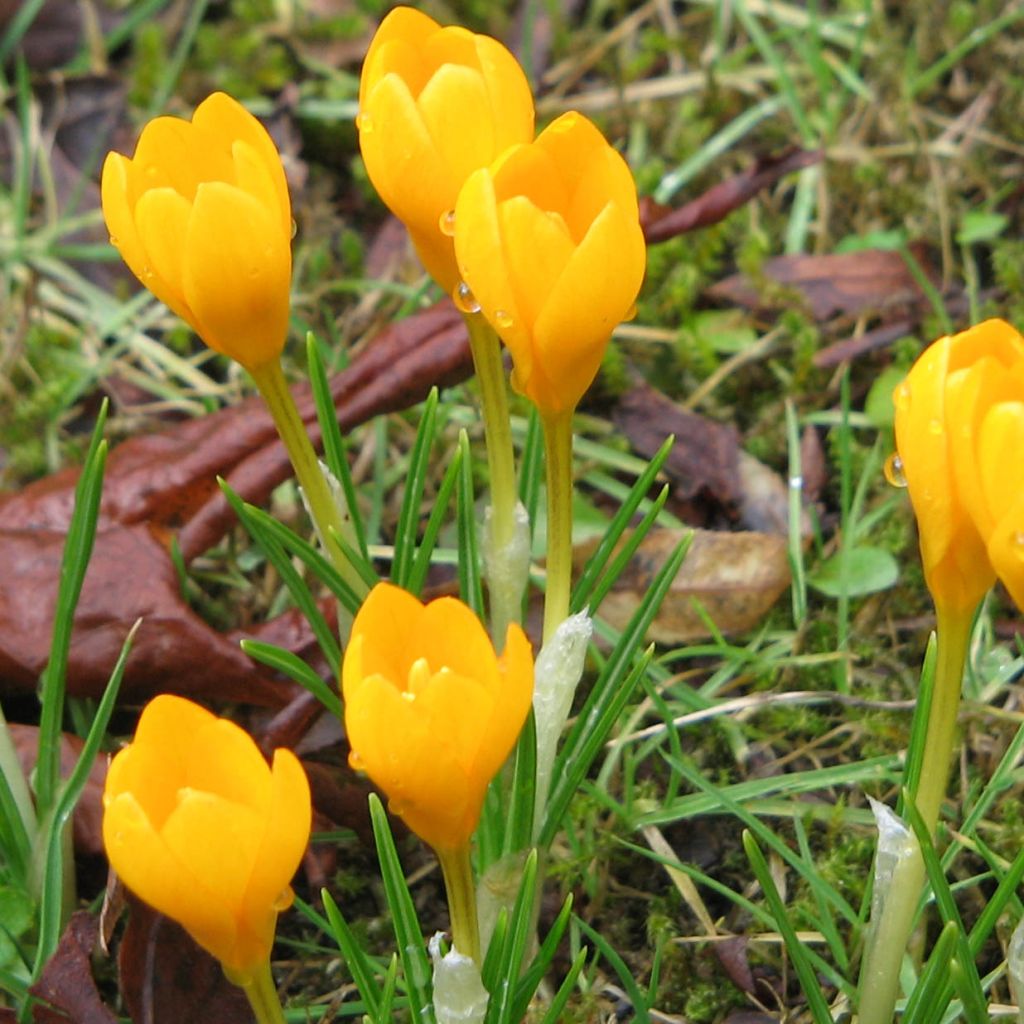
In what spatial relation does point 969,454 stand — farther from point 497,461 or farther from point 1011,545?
point 497,461

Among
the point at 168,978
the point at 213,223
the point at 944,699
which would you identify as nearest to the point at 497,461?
the point at 213,223

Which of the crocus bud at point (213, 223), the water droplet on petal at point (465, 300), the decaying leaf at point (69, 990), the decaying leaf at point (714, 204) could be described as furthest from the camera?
the decaying leaf at point (714, 204)

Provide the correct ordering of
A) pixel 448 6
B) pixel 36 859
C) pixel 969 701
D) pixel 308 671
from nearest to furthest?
pixel 308 671
pixel 36 859
pixel 969 701
pixel 448 6

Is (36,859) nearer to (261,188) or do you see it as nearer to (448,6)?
(261,188)

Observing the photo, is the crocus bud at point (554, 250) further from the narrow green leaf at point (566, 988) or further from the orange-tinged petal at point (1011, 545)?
the narrow green leaf at point (566, 988)

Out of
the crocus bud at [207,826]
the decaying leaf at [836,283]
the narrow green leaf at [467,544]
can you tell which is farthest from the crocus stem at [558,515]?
the decaying leaf at [836,283]

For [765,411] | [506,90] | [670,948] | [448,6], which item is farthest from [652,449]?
[448,6]
